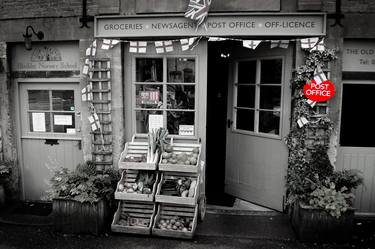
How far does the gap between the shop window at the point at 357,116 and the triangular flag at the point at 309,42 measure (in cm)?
97

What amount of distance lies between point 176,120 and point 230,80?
1.54 m

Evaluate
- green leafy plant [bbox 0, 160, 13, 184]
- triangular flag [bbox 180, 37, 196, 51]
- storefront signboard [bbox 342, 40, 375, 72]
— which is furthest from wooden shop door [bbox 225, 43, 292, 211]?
green leafy plant [bbox 0, 160, 13, 184]

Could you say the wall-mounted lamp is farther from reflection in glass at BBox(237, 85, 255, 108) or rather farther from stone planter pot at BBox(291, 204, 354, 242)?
stone planter pot at BBox(291, 204, 354, 242)

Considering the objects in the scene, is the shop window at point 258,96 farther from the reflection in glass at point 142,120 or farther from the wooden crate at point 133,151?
the wooden crate at point 133,151

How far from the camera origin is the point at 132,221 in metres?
5.54

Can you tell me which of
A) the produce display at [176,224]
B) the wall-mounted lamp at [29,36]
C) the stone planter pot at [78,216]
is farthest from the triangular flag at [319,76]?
the wall-mounted lamp at [29,36]

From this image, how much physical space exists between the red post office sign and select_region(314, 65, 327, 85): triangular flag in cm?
5

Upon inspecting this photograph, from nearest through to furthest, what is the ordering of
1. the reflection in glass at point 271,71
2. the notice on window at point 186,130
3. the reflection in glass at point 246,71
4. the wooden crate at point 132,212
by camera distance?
1. the wooden crate at point 132,212
2. the reflection in glass at point 271,71
3. the notice on window at point 186,130
4. the reflection in glass at point 246,71

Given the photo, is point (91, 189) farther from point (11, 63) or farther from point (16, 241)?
point (11, 63)

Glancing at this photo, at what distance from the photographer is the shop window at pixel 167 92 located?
20.3ft

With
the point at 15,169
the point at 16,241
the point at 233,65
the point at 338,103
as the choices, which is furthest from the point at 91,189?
the point at 338,103

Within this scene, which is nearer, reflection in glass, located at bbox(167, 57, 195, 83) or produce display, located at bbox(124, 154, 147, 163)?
produce display, located at bbox(124, 154, 147, 163)

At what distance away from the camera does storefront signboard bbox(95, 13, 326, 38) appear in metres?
5.64

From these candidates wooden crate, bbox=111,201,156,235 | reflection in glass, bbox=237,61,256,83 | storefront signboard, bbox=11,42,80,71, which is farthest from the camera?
reflection in glass, bbox=237,61,256,83
